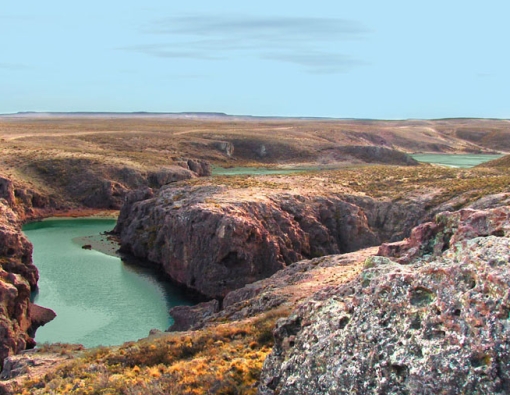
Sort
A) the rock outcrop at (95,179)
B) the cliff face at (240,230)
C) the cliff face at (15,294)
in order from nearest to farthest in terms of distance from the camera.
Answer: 1. the cliff face at (15,294)
2. the cliff face at (240,230)
3. the rock outcrop at (95,179)

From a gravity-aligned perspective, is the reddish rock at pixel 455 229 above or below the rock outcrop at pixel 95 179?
above

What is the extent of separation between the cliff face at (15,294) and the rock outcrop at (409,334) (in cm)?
1993

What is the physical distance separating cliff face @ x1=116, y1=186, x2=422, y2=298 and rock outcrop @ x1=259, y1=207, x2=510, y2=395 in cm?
2915

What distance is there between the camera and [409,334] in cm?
1431

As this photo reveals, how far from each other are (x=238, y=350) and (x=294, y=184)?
4497 centimetres

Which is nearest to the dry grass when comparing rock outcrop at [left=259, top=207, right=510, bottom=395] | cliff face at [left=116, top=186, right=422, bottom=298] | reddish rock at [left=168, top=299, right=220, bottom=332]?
rock outcrop at [left=259, top=207, right=510, bottom=395]

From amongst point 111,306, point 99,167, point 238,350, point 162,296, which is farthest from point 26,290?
point 99,167

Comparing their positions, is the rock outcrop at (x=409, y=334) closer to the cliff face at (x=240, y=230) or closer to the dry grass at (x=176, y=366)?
the dry grass at (x=176, y=366)

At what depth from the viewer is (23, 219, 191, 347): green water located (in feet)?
124

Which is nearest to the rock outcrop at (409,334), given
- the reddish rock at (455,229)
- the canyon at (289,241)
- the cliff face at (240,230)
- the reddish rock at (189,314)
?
the canyon at (289,241)

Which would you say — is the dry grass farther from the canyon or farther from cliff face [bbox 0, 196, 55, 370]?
cliff face [bbox 0, 196, 55, 370]

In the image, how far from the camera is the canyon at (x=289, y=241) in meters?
14.7

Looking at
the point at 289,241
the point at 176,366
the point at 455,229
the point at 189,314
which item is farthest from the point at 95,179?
the point at 455,229

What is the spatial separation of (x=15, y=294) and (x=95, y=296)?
10702 mm
